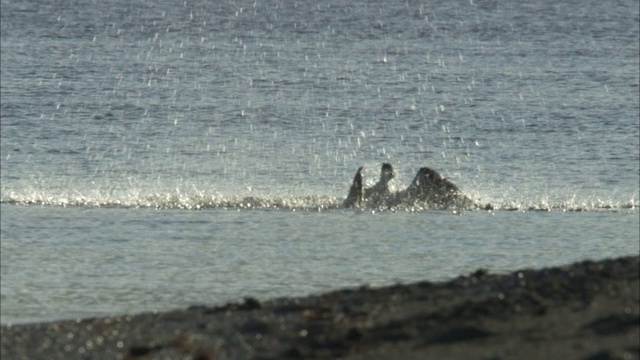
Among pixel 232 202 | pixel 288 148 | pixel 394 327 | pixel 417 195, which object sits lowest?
pixel 288 148

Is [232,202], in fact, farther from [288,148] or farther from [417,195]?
[288,148]

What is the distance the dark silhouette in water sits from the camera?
2033 cm

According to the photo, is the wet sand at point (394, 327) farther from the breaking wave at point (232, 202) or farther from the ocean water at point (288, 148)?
the breaking wave at point (232, 202)

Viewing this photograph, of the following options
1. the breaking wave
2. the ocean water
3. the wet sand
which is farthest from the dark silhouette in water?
the wet sand

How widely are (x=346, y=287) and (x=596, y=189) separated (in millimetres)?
10433

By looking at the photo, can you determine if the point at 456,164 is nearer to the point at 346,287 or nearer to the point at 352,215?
the point at 352,215

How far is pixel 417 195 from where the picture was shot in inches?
810

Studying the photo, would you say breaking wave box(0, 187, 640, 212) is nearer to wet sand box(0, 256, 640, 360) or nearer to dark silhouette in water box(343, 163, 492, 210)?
dark silhouette in water box(343, 163, 492, 210)

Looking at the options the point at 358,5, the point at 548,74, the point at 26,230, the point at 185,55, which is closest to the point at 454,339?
the point at 26,230

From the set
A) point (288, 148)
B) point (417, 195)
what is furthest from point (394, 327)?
point (288, 148)

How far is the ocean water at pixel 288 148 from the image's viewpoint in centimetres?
1495

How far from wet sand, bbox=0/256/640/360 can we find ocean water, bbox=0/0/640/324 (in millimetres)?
1394

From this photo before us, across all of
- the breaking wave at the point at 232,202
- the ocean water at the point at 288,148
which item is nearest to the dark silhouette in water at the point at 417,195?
the breaking wave at the point at 232,202

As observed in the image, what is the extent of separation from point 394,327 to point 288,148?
58.2 ft
